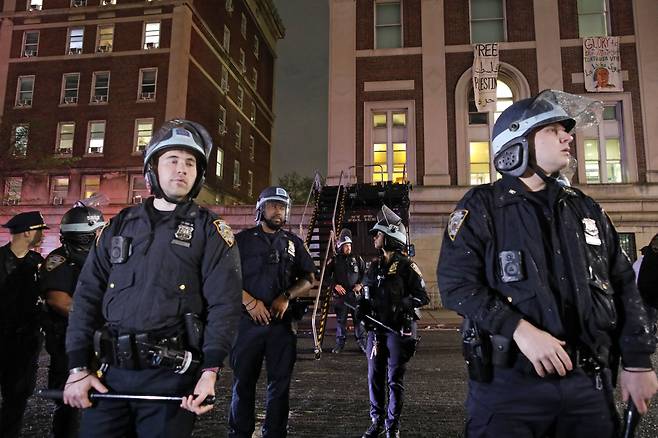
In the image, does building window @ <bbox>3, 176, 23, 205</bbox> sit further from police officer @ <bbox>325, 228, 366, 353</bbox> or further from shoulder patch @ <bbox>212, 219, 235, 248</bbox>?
shoulder patch @ <bbox>212, 219, 235, 248</bbox>

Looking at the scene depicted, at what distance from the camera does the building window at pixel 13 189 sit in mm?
28844

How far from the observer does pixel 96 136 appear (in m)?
30.0

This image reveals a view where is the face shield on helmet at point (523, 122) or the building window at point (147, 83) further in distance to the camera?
the building window at point (147, 83)

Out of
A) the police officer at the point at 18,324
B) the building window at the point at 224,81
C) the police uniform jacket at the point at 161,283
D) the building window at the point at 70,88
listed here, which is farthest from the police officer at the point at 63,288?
the building window at the point at 224,81

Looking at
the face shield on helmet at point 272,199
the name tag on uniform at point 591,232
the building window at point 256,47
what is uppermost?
the building window at point 256,47

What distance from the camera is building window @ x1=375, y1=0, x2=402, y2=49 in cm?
2306

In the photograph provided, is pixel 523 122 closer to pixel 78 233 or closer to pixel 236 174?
pixel 78 233

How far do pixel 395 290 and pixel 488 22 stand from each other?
69.8 feet

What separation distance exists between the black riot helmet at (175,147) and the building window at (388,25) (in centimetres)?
2181

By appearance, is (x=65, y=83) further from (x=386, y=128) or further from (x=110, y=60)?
(x=386, y=128)

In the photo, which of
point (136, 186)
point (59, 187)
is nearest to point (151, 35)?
point (136, 186)

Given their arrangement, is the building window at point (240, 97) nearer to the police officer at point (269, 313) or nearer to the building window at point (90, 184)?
the building window at point (90, 184)

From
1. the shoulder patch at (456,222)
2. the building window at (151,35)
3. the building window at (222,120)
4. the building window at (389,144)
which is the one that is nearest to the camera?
the shoulder patch at (456,222)

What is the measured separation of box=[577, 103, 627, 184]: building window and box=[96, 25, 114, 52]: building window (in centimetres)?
2837
